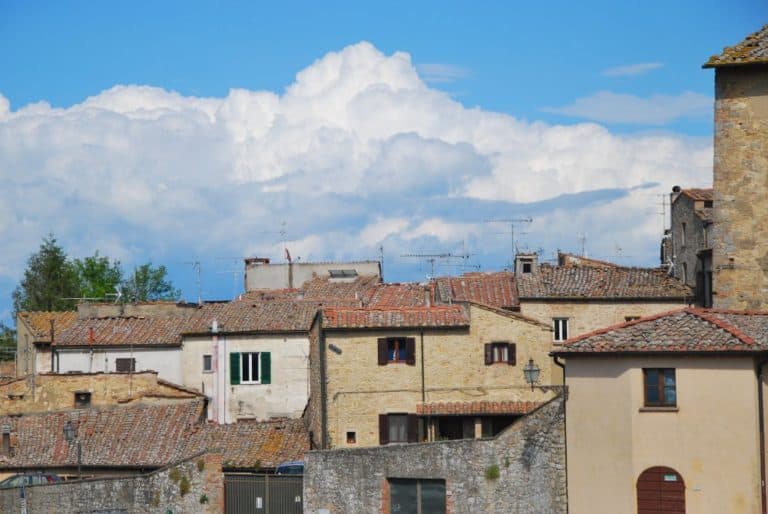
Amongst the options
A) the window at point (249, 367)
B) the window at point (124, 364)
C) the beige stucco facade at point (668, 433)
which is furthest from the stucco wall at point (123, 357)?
the beige stucco facade at point (668, 433)

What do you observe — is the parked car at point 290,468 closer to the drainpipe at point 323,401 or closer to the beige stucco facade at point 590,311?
the drainpipe at point 323,401

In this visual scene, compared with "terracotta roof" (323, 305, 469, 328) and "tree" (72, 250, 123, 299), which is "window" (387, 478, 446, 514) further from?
"tree" (72, 250, 123, 299)

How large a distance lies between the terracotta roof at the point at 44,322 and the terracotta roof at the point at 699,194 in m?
32.4

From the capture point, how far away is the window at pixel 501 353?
53688 mm

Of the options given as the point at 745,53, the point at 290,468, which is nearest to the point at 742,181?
the point at 745,53

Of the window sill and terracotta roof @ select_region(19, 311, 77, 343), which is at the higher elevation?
terracotta roof @ select_region(19, 311, 77, 343)

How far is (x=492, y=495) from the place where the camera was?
4112 cm

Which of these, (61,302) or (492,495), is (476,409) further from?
(61,302)

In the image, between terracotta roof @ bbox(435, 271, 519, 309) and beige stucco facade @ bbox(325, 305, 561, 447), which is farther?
terracotta roof @ bbox(435, 271, 519, 309)

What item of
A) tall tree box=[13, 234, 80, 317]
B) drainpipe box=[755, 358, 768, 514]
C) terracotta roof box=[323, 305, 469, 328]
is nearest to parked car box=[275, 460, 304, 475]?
terracotta roof box=[323, 305, 469, 328]

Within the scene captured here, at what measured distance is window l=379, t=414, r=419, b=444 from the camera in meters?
52.7

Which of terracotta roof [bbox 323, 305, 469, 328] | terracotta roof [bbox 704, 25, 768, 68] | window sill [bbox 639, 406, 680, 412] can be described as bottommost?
window sill [bbox 639, 406, 680, 412]

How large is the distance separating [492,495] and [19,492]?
53.8ft

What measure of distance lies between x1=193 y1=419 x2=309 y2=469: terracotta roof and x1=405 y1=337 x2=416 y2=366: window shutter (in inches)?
197
